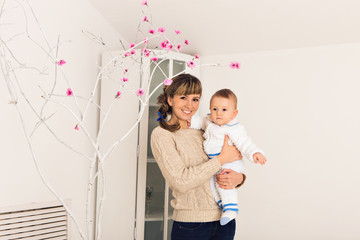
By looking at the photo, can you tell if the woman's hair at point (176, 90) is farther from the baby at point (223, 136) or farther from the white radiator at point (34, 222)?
the white radiator at point (34, 222)

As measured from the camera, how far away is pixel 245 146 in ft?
5.61

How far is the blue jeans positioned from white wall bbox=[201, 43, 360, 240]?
1418 mm

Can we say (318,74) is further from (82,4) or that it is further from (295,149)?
(82,4)

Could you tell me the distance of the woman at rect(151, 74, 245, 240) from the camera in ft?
4.99

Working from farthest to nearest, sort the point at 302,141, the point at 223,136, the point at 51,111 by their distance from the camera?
the point at 302,141 < the point at 51,111 < the point at 223,136

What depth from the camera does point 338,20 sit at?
8.10 feet

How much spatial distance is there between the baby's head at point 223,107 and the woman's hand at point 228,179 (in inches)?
10.2

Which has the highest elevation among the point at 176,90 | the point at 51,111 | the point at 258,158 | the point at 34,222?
the point at 176,90

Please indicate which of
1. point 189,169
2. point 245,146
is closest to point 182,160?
point 189,169

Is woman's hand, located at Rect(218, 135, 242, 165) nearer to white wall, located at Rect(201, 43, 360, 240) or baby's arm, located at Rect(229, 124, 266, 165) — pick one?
baby's arm, located at Rect(229, 124, 266, 165)

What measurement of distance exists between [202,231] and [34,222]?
0.86 m

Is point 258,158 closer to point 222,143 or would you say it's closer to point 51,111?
point 222,143

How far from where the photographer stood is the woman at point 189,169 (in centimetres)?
152

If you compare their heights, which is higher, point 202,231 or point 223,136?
point 223,136
